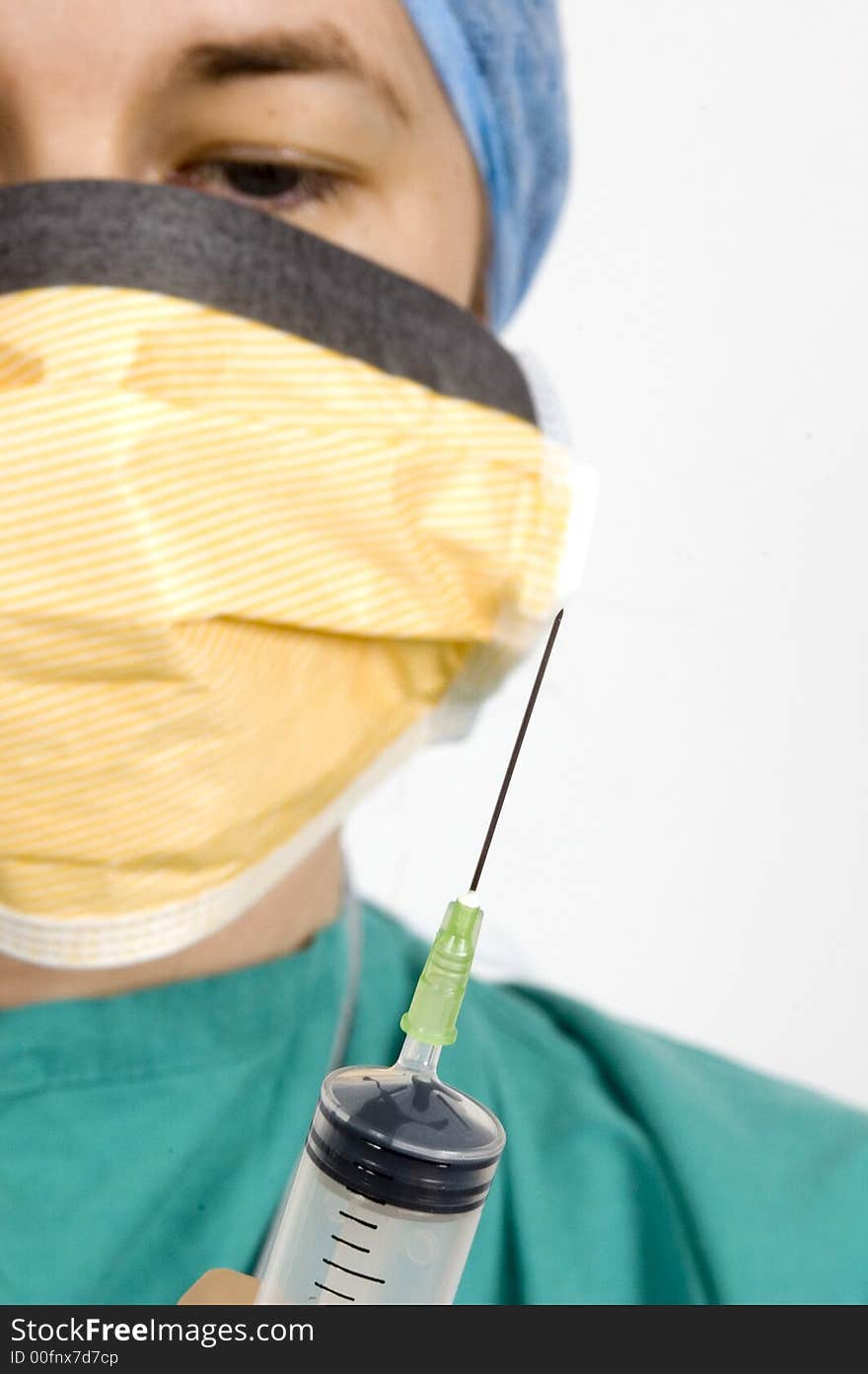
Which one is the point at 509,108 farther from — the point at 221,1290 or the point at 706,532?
the point at 221,1290

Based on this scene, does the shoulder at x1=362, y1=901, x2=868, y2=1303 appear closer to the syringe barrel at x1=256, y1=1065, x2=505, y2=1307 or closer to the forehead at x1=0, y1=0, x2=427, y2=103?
the syringe barrel at x1=256, y1=1065, x2=505, y2=1307

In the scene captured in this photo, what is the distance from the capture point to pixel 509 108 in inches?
32.9

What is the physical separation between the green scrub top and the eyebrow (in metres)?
0.46

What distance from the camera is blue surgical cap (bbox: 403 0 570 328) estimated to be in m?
0.80

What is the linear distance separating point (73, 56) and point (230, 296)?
0.13 m

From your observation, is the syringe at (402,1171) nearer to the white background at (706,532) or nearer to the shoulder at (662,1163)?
the shoulder at (662,1163)

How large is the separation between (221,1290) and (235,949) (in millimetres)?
328

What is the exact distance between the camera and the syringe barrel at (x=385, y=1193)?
1.49ft

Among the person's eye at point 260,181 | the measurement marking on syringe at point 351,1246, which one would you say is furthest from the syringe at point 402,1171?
the person's eye at point 260,181

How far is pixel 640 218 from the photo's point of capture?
3.35 feet

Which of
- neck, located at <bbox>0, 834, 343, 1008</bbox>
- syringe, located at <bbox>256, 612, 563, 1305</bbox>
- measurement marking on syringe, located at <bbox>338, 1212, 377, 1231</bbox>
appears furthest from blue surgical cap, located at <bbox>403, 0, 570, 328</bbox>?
measurement marking on syringe, located at <bbox>338, 1212, 377, 1231</bbox>

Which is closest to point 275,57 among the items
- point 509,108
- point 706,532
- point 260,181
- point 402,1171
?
point 260,181

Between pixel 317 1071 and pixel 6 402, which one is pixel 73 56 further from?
pixel 317 1071

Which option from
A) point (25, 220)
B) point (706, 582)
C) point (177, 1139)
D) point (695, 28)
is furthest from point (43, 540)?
point (695, 28)
